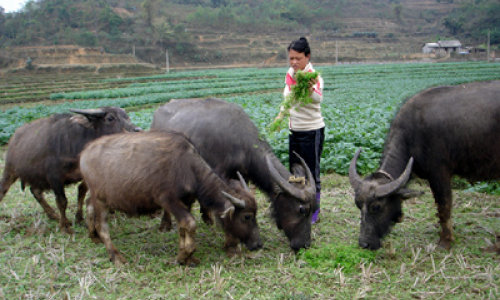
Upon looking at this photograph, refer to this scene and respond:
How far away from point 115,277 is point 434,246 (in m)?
3.70

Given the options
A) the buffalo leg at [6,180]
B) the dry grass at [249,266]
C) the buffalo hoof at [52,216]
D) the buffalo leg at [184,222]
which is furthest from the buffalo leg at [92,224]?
the buffalo leg at [6,180]

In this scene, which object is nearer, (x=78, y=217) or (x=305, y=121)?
(x=305, y=121)

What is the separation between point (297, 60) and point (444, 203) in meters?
2.54

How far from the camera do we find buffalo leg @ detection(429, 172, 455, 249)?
4.96m

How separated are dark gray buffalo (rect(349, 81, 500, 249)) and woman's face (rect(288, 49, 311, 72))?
4.55ft

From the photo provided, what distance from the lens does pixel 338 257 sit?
4590 millimetres

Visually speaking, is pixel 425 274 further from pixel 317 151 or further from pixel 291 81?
pixel 291 81

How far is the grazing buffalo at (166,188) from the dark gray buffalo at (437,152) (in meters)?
1.41

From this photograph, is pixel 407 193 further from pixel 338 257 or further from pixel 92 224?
pixel 92 224

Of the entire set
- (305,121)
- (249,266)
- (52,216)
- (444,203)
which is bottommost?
(249,266)

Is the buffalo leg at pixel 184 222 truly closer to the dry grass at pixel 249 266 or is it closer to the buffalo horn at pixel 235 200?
the dry grass at pixel 249 266

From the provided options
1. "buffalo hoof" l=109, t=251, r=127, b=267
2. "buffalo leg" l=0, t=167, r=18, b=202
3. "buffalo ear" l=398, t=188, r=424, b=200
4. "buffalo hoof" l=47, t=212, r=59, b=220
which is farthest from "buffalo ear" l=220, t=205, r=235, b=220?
"buffalo leg" l=0, t=167, r=18, b=202

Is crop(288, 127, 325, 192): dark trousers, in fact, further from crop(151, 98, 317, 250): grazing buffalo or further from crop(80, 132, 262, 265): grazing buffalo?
crop(80, 132, 262, 265): grazing buffalo

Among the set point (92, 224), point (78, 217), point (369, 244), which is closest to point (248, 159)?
point (369, 244)
